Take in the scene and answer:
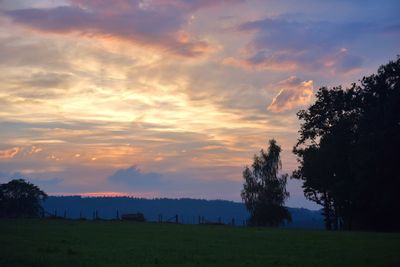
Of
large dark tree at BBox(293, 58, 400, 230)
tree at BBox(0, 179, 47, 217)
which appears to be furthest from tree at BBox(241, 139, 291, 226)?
tree at BBox(0, 179, 47, 217)

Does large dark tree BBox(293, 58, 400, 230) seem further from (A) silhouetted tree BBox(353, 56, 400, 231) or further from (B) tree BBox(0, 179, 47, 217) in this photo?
(B) tree BBox(0, 179, 47, 217)

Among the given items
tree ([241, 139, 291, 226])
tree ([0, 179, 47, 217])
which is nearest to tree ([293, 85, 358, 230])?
tree ([241, 139, 291, 226])

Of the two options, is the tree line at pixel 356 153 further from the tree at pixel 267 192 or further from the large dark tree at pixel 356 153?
the tree at pixel 267 192

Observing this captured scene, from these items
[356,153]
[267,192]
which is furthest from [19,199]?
[356,153]

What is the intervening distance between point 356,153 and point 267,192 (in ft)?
145

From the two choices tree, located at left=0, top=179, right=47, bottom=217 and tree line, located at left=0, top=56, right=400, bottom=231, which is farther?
tree, located at left=0, top=179, right=47, bottom=217

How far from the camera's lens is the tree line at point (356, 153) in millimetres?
61344

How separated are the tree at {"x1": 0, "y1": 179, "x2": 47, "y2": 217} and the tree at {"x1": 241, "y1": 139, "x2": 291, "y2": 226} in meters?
47.5

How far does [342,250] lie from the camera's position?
2973 cm

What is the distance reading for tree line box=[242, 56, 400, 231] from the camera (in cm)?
6134

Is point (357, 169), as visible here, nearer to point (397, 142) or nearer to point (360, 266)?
point (397, 142)

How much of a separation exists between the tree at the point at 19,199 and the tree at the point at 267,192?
4747cm

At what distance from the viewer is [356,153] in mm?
65875

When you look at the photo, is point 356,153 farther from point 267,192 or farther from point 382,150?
point 267,192
